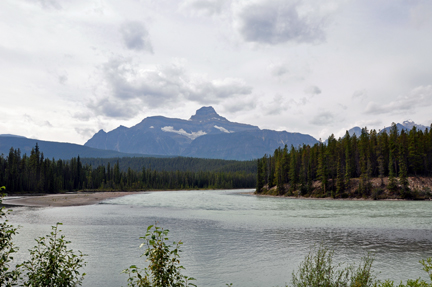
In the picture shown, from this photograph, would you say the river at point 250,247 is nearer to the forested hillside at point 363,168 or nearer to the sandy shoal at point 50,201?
the sandy shoal at point 50,201

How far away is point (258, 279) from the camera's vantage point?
19.4 m

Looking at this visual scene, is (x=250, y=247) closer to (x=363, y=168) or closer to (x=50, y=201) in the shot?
(x=50, y=201)

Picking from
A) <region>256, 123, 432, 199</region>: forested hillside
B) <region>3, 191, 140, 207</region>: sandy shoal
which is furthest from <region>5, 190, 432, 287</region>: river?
<region>256, 123, 432, 199</region>: forested hillside

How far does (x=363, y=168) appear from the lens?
11594 cm

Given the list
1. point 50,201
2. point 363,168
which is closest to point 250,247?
point 50,201

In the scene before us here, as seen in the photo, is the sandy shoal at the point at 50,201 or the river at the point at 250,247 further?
the sandy shoal at the point at 50,201

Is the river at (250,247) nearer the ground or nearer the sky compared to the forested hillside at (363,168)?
nearer the ground

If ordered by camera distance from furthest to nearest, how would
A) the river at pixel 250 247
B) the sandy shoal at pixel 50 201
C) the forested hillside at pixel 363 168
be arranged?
Result: the forested hillside at pixel 363 168 < the sandy shoal at pixel 50 201 < the river at pixel 250 247

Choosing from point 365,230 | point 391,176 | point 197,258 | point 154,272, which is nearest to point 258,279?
point 197,258

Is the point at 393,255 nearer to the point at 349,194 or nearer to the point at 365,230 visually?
the point at 365,230

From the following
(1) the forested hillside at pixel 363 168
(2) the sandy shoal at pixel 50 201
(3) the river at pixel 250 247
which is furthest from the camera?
(1) the forested hillside at pixel 363 168

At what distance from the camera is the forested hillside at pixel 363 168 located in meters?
108

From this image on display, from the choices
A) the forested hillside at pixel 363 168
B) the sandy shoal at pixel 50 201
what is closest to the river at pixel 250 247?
the sandy shoal at pixel 50 201

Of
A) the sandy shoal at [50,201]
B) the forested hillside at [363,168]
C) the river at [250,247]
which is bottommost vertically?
the sandy shoal at [50,201]
